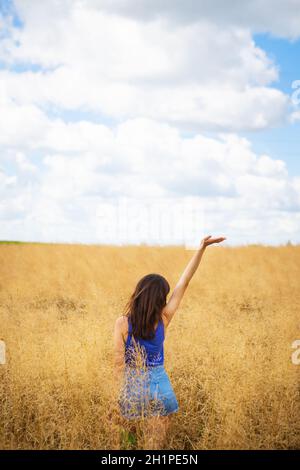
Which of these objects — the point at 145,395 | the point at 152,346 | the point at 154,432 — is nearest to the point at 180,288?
the point at 152,346

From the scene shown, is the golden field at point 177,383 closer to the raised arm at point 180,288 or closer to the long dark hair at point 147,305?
the long dark hair at point 147,305

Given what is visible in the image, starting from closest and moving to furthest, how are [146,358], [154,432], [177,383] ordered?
[154,432] → [146,358] → [177,383]

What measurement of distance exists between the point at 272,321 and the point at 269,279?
4403 millimetres

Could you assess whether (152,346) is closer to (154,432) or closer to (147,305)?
(147,305)

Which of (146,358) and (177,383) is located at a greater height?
(146,358)

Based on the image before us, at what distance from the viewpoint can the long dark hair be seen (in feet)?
9.41

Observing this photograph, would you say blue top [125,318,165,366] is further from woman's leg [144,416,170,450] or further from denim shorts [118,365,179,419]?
woman's leg [144,416,170,450]

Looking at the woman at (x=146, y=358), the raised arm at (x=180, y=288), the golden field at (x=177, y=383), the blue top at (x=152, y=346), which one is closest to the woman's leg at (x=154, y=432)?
the woman at (x=146, y=358)

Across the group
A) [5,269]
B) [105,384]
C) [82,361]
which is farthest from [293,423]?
[5,269]

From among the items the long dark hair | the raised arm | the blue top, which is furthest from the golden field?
the raised arm

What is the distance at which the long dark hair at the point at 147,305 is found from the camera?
2.87 m

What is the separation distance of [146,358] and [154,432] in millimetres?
484

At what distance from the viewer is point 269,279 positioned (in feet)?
33.1

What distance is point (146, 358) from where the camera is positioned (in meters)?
2.94
